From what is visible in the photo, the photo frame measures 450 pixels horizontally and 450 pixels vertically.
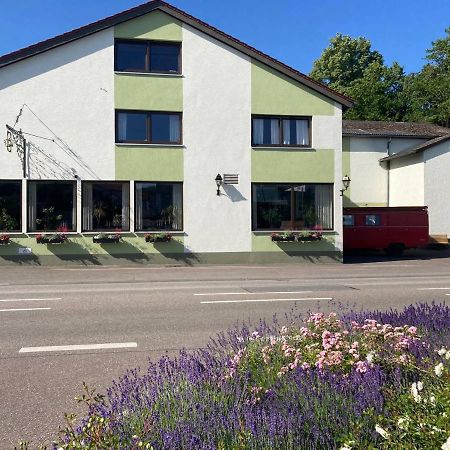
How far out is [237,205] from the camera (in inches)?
800

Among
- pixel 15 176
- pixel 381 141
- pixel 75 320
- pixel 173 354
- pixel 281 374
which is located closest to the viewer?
pixel 281 374

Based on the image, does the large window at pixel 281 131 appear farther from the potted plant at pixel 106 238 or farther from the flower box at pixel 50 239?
the flower box at pixel 50 239

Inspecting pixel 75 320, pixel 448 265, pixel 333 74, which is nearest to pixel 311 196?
pixel 448 265

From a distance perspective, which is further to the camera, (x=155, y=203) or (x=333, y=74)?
(x=333, y=74)

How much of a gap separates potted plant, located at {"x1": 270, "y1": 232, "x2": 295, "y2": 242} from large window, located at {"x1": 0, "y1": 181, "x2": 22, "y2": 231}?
10.1m

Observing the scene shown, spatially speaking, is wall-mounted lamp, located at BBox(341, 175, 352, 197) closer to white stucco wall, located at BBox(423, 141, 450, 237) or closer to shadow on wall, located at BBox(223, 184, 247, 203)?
shadow on wall, located at BBox(223, 184, 247, 203)

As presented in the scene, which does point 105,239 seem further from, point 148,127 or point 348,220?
point 348,220

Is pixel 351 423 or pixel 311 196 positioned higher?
pixel 311 196

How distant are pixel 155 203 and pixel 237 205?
3.36 meters

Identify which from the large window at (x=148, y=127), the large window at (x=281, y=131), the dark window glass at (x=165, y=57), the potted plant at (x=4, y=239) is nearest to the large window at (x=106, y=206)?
the large window at (x=148, y=127)

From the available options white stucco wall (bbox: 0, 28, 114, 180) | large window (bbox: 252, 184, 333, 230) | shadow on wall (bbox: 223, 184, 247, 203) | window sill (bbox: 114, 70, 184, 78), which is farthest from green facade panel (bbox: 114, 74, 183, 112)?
large window (bbox: 252, 184, 333, 230)

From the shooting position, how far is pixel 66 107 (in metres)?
19.1

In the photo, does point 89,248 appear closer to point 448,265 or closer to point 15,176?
point 15,176

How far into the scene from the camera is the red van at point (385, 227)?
78.4ft
